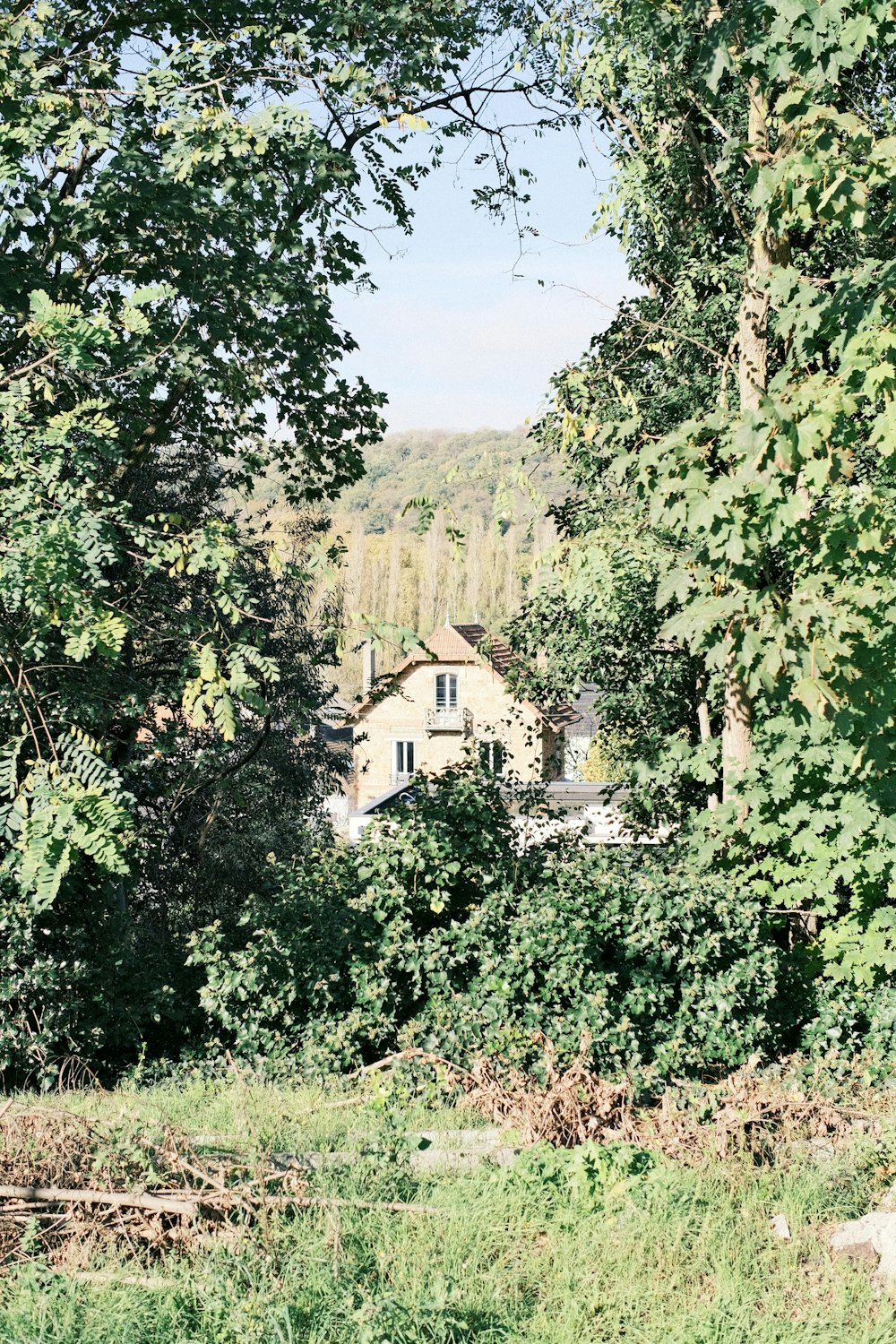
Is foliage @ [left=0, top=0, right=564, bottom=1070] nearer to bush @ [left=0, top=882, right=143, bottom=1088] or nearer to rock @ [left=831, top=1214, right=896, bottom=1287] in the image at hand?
bush @ [left=0, top=882, right=143, bottom=1088]

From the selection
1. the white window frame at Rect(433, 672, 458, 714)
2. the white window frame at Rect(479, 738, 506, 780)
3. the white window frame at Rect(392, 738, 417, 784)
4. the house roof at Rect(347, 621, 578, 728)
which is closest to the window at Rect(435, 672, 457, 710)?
the white window frame at Rect(433, 672, 458, 714)

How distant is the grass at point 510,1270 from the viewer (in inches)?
136

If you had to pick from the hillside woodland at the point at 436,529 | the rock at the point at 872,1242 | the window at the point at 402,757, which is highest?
the hillside woodland at the point at 436,529

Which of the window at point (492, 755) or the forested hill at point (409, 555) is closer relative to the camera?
the window at point (492, 755)

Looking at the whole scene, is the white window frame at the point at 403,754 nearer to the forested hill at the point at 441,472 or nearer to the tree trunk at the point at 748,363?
the forested hill at the point at 441,472

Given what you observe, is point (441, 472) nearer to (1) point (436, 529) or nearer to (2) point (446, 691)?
(2) point (446, 691)

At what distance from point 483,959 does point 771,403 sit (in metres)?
4.16

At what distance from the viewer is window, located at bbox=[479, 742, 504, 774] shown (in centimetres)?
901

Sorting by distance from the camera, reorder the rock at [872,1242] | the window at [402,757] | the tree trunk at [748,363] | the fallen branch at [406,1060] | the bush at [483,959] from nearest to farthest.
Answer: the rock at [872,1242] → the fallen branch at [406,1060] → the bush at [483,959] → the tree trunk at [748,363] → the window at [402,757]

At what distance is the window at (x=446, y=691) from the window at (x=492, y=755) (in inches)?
1253

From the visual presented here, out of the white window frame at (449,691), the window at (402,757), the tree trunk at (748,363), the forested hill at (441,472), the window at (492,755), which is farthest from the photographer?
the window at (402,757)

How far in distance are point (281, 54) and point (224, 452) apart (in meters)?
2.99

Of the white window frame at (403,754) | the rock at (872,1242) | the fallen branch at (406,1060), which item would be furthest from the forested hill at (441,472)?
the white window frame at (403,754)

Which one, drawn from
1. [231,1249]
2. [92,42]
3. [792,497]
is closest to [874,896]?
[792,497]
